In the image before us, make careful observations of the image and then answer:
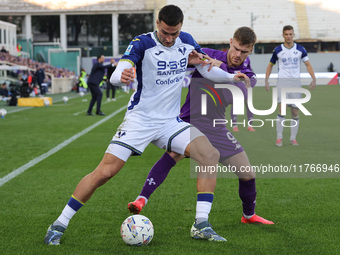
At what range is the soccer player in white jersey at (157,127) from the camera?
4.48 metres

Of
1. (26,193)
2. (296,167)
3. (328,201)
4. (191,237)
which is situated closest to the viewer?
(191,237)

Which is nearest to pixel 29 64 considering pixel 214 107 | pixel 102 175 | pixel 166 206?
pixel 166 206

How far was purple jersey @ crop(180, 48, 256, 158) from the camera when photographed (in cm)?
495

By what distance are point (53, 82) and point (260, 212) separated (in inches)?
1359

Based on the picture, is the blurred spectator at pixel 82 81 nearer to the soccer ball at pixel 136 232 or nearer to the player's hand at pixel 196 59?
the player's hand at pixel 196 59

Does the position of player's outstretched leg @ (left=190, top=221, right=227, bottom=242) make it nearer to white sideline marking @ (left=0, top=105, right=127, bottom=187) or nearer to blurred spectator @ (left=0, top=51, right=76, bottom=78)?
white sideline marking @ (left=0, top=105, right=127, bottom=187)

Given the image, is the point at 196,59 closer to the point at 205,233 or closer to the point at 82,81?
the point at 205,233

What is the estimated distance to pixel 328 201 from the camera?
606cm

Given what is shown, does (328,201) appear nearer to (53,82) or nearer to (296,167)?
(296,167)

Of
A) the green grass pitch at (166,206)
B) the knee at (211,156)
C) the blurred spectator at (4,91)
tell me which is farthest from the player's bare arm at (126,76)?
the blurred spectator at (4,91)

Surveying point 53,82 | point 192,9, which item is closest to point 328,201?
point 53,82

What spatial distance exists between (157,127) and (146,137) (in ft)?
0.43

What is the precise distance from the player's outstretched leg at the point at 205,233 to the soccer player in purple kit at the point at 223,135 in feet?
2.01

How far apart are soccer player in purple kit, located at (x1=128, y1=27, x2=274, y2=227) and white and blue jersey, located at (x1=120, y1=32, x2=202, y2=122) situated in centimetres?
34
